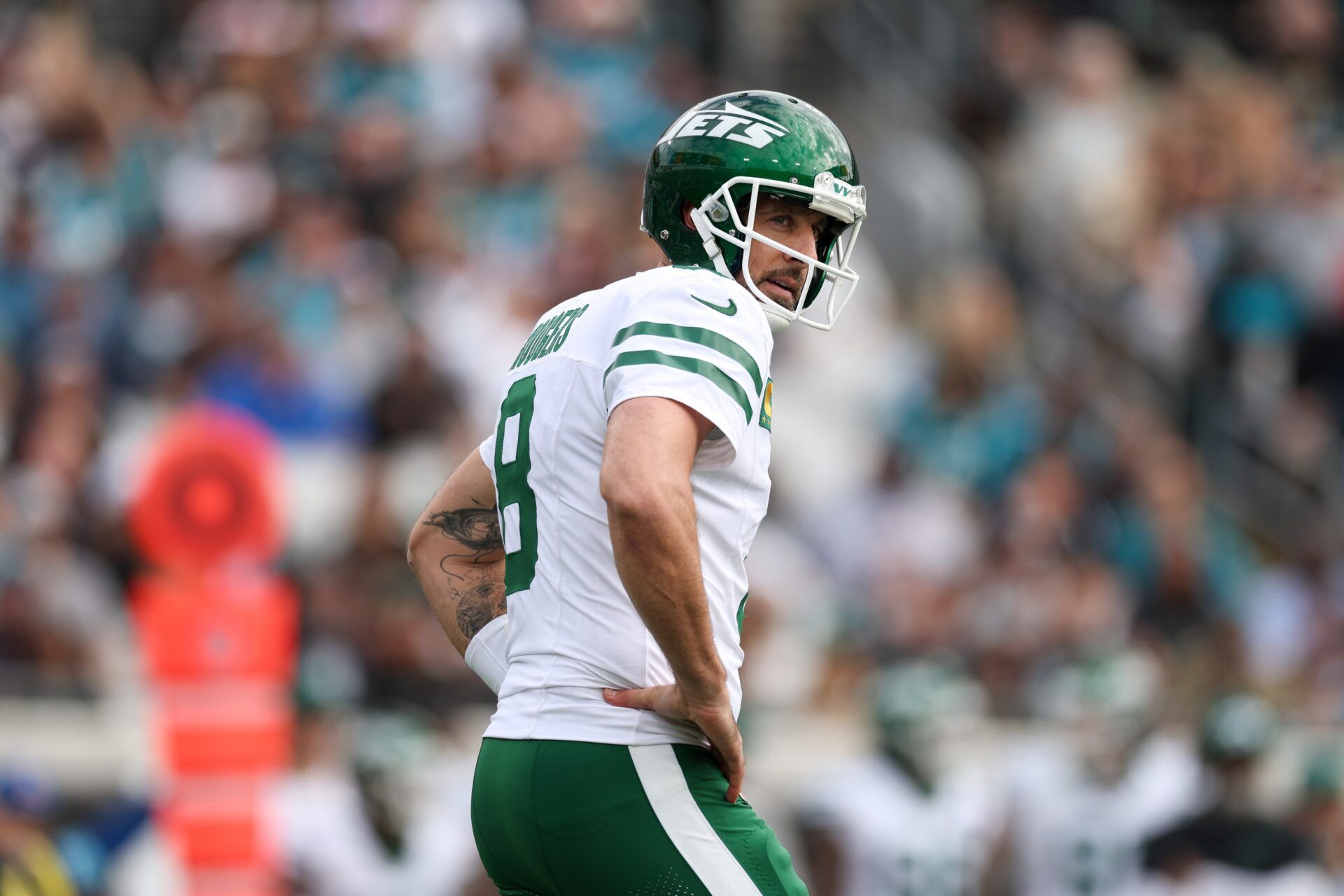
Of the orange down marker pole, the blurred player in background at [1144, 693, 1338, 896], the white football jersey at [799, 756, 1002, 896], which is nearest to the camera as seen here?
the orange down marker pole

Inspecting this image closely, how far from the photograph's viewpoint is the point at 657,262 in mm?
10141

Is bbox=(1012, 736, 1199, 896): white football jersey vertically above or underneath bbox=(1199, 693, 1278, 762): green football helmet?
underneath

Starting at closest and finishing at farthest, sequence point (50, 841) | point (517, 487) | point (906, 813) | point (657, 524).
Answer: point (657, 524)
point (517, 487)
point (50, 841)
point (906, 813)

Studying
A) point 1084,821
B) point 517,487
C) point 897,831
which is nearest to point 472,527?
point 517,487

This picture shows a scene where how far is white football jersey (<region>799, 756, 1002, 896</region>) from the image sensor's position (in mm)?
8766

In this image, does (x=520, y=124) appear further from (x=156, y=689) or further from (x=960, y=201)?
(x=156, y=689)

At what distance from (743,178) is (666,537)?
0.80 meters

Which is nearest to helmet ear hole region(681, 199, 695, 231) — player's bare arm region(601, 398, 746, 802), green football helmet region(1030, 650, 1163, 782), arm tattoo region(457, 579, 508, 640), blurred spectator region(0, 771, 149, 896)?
player's bare arm region(601, 398, 746, 802)

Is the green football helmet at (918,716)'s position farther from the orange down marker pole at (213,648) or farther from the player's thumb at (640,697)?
the player's thumb at (640,697)

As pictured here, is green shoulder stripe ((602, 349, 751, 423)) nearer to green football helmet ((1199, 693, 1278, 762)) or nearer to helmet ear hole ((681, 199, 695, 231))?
helmet ear hole ((681, 199, 695, 231))

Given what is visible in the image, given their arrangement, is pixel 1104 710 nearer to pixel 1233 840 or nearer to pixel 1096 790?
pixel 1096 790

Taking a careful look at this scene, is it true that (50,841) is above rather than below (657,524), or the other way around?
below

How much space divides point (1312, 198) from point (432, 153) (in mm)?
5432

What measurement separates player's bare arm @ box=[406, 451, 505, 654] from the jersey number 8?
31 cm
